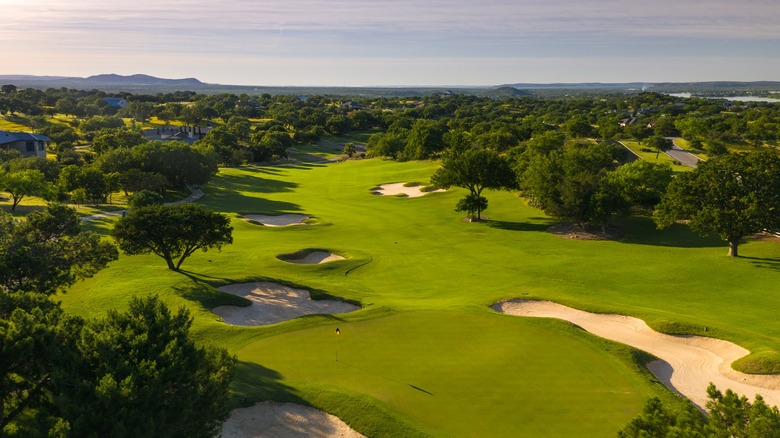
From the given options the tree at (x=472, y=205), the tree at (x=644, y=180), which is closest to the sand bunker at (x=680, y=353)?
the tree at (x=472, y=205)

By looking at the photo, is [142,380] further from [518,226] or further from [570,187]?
[518,226]

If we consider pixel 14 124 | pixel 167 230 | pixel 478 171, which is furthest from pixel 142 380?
pixel 14 124

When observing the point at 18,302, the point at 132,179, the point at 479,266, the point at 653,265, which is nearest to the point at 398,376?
the point at 18,302

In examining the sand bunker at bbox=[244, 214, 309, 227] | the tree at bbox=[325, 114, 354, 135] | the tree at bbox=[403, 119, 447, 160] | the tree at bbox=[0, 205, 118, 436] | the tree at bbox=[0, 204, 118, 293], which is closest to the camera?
the tree at bbox=[0, 205, 118, 436]

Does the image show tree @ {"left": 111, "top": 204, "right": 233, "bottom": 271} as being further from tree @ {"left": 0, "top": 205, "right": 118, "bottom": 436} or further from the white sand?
the white sand

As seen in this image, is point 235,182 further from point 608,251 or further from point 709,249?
point 709,249

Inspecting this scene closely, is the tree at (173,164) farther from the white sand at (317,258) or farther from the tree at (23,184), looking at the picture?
the white sand at (317,258)

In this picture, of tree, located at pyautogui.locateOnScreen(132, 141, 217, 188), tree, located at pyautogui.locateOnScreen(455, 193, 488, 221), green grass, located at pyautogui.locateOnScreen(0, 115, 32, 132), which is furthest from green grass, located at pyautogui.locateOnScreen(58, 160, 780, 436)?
green grass, located at pyautogui.locateOnScreen(0, 115, 32, 132)

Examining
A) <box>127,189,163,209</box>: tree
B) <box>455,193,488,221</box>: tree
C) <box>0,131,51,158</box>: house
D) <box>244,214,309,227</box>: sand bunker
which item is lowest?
<box>244,214,309,227</box>: sand bunker
